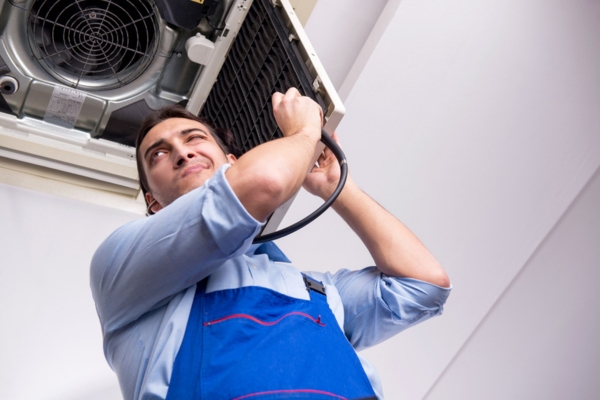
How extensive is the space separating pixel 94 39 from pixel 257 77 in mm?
496

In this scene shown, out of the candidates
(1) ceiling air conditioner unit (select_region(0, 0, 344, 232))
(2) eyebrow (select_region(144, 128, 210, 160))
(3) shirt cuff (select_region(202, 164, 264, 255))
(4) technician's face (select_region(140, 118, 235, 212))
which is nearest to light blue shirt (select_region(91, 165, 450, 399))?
(3) shirt cuff (select_region(202, 164, 264, 255))

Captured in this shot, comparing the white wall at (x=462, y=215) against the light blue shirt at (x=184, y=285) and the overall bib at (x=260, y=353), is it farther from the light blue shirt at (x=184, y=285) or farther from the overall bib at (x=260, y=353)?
the overall bib at (x=260, y=353)

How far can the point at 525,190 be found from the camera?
8.00ft

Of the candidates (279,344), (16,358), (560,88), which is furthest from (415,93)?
(16,358)

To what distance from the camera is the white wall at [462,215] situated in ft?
6.44

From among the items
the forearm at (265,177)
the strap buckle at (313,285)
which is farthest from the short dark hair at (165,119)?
the forearm at (265,177)

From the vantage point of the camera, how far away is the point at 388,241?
1.46 meters

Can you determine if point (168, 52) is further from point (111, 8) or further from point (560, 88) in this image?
point (560, 88)

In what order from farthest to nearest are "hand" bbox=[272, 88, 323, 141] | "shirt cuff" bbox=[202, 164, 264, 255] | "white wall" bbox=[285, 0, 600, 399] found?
"white wall" bbox=[285, 0, 600, 399] → "hand" bbox=[272, 88, 323, 141] → "shirt cuff" bbox=[202, 164, 264, 255]

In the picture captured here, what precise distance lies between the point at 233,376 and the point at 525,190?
1642 millimetres

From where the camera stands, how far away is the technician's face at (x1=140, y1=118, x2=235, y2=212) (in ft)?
4.36

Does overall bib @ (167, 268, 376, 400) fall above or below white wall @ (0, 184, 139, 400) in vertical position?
above

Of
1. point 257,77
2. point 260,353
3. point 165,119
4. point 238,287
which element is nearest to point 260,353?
point 260,353

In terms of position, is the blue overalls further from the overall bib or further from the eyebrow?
the eyebrow
